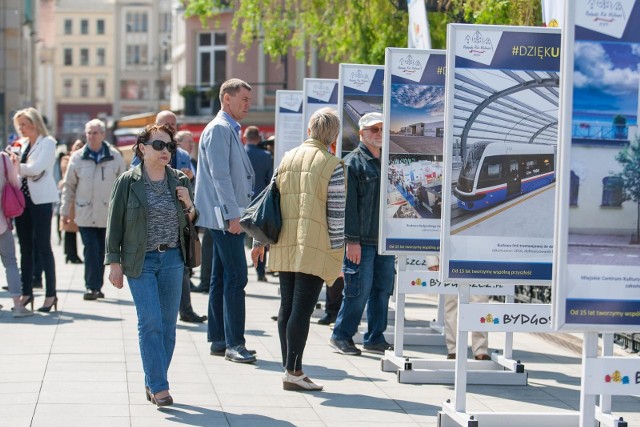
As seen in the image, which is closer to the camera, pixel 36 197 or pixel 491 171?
pixel 491 171

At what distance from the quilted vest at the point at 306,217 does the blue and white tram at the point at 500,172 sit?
1.12m

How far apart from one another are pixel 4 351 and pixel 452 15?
6758 mm

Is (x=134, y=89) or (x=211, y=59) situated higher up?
(x=211, y=59)

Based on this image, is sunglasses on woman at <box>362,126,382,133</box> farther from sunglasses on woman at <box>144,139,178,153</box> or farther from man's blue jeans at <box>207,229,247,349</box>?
sunglasses on woman at <box>144,139,178,153</box>

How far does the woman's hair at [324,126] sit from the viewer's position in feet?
27.9

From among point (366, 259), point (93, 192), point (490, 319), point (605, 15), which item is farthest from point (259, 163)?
point (605, 15)

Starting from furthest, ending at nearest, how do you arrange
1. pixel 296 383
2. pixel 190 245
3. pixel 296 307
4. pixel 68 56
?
pixel 68 56, pixel 296 383, pixel 296 307, pixel 190 245

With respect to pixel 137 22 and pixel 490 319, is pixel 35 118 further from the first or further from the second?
pixel 137 22

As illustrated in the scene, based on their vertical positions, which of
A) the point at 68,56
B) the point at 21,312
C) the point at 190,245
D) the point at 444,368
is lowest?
the point at 21,312

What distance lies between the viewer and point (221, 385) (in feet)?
28.7

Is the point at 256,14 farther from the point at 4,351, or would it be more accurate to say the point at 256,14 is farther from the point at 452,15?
the point at 4,351

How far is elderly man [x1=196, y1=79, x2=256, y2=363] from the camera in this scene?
9.41 m

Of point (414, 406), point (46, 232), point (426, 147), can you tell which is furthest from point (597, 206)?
point (46, 232)

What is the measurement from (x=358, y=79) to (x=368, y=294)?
7.58 feet
